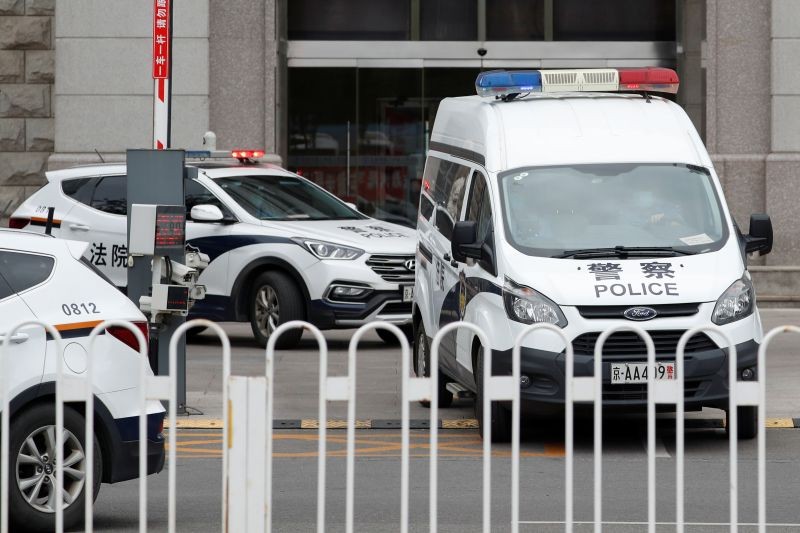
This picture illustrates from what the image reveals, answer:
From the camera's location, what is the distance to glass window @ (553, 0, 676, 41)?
21344mm

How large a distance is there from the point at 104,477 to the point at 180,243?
3734 millimetres

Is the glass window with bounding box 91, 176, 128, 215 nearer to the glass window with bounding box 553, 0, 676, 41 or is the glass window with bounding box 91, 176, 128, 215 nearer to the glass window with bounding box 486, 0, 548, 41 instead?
the glass window with bounding box 486, 0, 548, 41

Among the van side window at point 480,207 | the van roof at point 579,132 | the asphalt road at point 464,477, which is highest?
the van roof at point 579,132

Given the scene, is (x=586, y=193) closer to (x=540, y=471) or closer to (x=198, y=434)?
(x=540, y=471)

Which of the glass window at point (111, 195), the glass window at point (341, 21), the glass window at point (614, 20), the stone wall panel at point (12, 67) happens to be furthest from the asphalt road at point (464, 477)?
the glass window at point (614, 20)

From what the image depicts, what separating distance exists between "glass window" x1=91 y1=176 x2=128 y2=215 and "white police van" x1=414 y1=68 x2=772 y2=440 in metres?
4.61

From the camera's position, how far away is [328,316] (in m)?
15.1

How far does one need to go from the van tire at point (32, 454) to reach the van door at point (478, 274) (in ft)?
11.5

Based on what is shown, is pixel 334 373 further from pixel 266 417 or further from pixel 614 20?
pixel 614 20

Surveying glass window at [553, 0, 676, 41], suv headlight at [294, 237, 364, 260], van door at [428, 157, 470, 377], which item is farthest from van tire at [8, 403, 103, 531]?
glass window at [553, 0, 676, 41]

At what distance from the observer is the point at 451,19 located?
21406mm

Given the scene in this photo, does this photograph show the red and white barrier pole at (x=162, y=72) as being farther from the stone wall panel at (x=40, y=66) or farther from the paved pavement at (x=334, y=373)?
the stone wall panel at (x=40, y=66)

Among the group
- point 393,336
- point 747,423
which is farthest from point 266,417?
point 393,336

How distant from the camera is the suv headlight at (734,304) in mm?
9930
